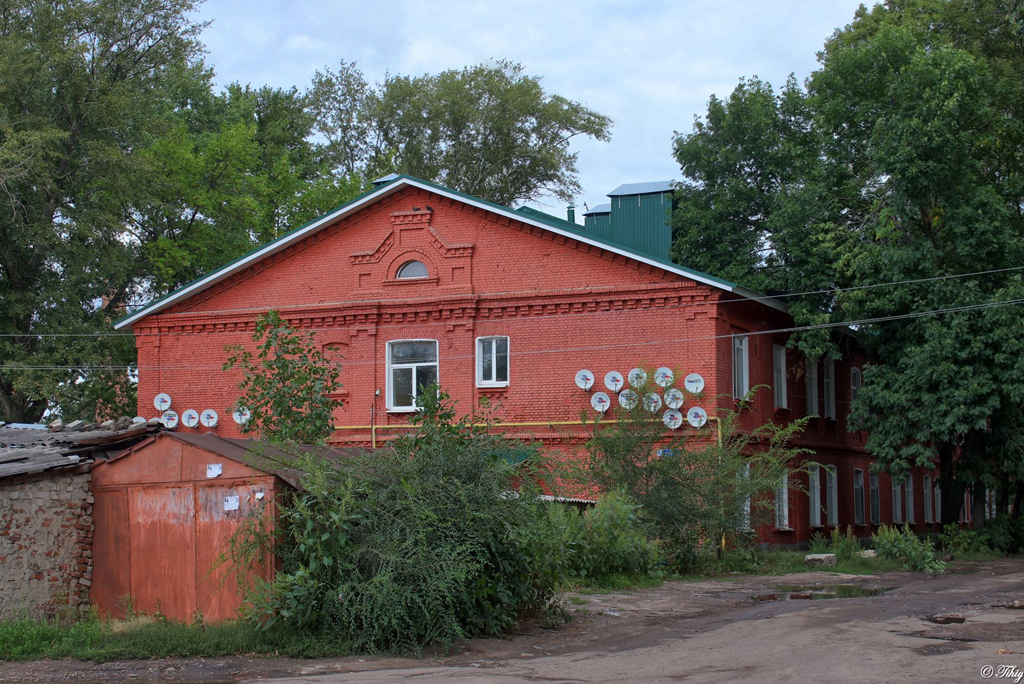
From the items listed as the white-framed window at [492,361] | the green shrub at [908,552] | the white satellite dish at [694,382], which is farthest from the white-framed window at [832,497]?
the white-framed window at [492,361]

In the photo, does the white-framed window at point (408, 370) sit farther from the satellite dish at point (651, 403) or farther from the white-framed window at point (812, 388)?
the white-framed window at point (812, 388)

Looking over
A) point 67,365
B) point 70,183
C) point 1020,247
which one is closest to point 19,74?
point 70,183

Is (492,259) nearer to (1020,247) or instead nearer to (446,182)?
(1020,247)

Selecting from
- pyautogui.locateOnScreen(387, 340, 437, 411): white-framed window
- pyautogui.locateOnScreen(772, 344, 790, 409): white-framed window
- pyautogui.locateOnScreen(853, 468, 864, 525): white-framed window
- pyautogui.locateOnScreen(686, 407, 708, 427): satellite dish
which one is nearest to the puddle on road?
pyautogui.locateOnScreen(686, 407, 708, 427): satellite dish

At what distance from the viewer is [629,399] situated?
2419 centimetres

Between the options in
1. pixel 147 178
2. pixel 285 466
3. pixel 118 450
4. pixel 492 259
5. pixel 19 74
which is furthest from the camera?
pixel 147 178

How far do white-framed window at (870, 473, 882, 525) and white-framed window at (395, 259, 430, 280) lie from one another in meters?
16.8

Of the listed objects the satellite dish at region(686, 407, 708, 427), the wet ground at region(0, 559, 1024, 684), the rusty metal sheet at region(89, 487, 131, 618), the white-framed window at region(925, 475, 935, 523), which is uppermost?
the satellite dish at region(686, 407, 708, 427)

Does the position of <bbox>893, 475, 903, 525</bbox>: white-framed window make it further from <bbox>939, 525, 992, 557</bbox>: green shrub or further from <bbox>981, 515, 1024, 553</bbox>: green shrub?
<bbox>939, 525, 992, 557</bbox>: green shrub

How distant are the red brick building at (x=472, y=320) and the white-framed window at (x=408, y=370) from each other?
4 cm

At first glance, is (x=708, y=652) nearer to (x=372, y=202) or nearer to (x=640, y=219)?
(x=372, y=202)

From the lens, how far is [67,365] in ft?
114

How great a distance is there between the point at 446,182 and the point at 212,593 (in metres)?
34.2

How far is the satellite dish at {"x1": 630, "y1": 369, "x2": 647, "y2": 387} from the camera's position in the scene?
82.5 feet
